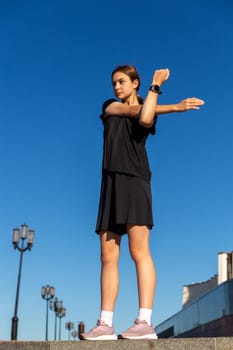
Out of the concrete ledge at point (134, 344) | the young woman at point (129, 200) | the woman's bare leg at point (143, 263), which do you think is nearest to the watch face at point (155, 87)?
the young woman at point (129, 200)

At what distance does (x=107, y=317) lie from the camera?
4445mm

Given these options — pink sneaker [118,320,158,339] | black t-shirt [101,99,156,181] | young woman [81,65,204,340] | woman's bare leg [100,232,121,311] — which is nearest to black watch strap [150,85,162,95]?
young woman [81,65,204,340]

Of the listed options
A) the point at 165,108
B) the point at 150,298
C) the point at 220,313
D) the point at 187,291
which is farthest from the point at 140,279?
the point at 187,291

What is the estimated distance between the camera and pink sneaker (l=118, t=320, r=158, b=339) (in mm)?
4113

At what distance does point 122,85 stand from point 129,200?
120cm

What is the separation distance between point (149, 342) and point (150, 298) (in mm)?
698

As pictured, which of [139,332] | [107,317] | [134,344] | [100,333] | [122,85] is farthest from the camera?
[122,85]

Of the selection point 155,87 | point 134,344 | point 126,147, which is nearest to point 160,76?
point 155,87

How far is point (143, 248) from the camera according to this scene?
4.51 metres

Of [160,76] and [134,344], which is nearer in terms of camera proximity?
[134,344]

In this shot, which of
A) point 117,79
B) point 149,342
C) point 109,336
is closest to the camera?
point 149,342

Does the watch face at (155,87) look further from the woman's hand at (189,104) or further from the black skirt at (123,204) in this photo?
the black skirt at (123,204)

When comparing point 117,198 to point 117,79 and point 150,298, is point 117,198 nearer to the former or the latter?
point 150,298

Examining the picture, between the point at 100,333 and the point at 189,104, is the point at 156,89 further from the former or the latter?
the point at 100,333
